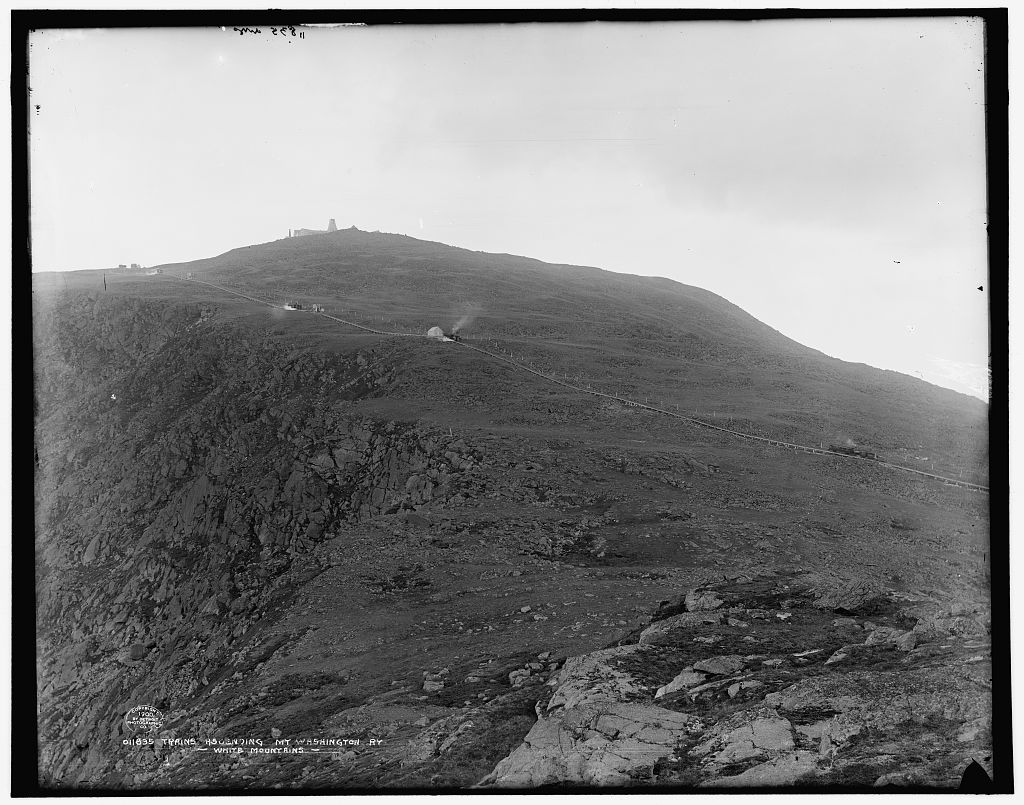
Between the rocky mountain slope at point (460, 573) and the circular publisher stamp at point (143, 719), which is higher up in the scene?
the rocky mountain slope at point (460, 573)

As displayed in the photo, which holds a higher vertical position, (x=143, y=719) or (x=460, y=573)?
(x=460, y=573)

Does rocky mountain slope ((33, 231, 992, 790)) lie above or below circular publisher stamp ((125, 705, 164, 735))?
above

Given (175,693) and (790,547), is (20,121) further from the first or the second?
(790,547)

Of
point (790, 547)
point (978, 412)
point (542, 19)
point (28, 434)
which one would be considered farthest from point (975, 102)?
point (28, 434)

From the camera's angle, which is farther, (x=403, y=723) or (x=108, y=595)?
(x=108, y=595)

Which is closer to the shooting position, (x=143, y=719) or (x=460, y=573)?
(x=143, y=719)
